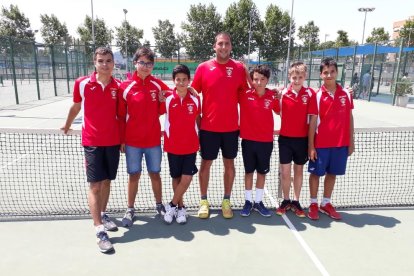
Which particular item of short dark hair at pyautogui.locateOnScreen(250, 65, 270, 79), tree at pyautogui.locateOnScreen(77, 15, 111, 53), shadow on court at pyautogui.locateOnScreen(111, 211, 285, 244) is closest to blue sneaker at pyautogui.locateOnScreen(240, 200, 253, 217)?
shadow on court at pyautogui.locateOnScreen(111, 211, 285, 244)

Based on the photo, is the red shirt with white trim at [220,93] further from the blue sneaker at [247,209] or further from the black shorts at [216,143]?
the blue sneaker at [247,209]

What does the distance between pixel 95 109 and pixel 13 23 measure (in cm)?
5323

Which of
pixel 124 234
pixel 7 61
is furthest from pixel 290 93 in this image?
pixel 7 61

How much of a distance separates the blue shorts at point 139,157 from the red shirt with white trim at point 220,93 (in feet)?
2.15

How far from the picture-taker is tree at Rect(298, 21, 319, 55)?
200ft

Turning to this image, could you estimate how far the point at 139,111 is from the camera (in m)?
3.56

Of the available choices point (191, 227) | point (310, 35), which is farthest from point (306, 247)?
point (310, 35)

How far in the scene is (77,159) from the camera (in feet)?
21.5

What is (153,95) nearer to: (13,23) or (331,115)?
(331,115)

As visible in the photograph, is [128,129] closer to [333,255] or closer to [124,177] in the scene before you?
[124,177]

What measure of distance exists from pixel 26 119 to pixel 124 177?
729cm

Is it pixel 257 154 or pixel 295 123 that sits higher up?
pixel 295 123

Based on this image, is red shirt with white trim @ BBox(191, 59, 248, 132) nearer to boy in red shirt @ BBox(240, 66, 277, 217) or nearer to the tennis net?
boy in red shirt @ BBox(240, 66, 277, 217)

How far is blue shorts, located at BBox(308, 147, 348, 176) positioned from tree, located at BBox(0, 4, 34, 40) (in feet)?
171
